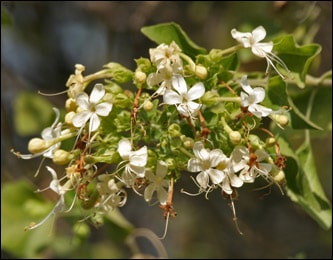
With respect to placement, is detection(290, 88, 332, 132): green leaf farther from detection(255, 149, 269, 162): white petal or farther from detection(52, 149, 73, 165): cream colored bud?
detection(52, 149, 73, 165): cream colored bud

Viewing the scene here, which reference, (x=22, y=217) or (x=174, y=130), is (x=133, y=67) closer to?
(x=22, y=217)

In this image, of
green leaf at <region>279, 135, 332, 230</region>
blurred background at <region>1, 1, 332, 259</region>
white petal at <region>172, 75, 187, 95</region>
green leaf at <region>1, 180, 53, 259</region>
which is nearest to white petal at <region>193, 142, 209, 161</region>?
white petal at <region>172, 75, 187, 95</region>

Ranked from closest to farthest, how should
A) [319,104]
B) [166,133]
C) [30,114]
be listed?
1. [166,133]
2. [319,104]
3. [30,114]

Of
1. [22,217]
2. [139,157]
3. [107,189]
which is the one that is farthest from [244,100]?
[22,217]

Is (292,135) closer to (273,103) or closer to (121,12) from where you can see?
(273,103)

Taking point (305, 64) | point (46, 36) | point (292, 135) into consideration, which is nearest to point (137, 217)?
point (46, 36)
